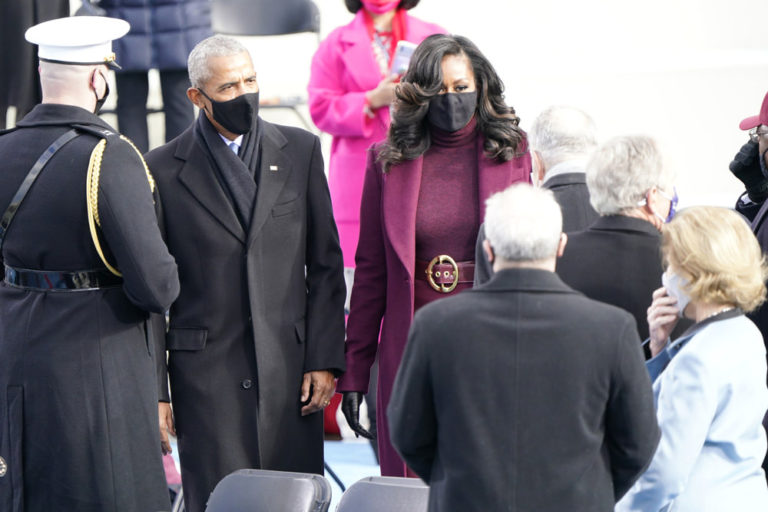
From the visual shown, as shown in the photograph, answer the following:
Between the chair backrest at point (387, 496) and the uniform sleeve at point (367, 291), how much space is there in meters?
0.48

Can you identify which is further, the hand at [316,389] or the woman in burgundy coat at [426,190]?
the hand at [316,389]

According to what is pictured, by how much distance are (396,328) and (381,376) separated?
17 centimetres

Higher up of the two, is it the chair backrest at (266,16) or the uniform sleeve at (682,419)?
the chair backrest at (266,16)

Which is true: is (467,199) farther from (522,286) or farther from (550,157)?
(522,286)

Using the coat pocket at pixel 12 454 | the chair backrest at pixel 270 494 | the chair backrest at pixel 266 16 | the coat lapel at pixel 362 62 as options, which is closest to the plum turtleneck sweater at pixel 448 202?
the chair backrest at pixel 270 494

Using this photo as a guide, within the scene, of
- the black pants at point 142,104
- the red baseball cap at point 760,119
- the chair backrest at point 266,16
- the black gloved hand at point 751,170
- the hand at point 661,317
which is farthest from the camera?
the chair backrest at point 266,16

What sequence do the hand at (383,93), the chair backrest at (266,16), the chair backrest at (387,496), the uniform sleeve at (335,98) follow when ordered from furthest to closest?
1. the chair backrest at (266,16)
2. the uniform sleeve at (335,98)
3. the hand at (383,93)
4. the chair backrest at (387,496)

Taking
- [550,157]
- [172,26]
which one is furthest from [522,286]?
[172,26]

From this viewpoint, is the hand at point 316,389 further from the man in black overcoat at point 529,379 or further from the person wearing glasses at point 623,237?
the man in black overcoat at point 529,379

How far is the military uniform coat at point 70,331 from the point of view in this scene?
2857mm

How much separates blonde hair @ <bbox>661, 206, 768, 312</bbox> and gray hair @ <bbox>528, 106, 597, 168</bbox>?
1.95ft

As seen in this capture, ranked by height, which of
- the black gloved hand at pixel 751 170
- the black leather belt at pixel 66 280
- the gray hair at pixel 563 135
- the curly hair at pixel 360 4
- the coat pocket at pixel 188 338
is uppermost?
the curly hair at pixel 360 4

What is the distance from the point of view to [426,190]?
3.18m

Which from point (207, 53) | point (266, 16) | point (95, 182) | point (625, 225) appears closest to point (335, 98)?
point (266, 16)
